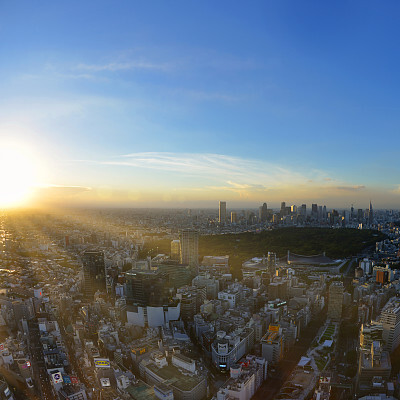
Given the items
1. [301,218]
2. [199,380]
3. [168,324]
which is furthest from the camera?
[301,218]

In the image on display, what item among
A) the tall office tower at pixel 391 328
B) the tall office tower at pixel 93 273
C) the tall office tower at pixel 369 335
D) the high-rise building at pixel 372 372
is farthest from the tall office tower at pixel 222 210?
the high-rise building at pixel 372 372

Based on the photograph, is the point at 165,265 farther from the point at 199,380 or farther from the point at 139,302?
the point at 199,380

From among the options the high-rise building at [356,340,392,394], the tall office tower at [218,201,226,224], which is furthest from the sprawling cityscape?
the tall office tower at [218,201,226,224]

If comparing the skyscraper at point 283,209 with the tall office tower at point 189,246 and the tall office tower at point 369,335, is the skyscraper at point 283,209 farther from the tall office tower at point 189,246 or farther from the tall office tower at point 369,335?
the tall office tower at point 369,335

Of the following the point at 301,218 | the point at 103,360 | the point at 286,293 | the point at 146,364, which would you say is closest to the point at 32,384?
the point at 103,360

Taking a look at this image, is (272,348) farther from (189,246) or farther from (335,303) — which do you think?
(189,246)

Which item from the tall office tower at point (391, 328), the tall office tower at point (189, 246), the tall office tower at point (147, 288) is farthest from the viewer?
the tall office tower at point (189, 246)

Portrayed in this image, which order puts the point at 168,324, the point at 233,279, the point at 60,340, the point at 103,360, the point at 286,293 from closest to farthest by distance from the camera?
1. the point at 103,360
2. the point at 60,340
3. the point at 168,324
4. the point at 286,293
5. the point at 233,279

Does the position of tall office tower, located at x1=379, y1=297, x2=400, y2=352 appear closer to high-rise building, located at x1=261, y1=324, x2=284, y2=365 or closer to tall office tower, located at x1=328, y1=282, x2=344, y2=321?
tall office tower, located at x1=328, y1=282, x2=344, y2=321

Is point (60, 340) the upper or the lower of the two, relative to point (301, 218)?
lower
